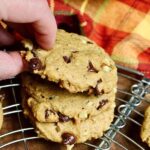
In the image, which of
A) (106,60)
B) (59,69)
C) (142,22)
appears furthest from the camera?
(142,22)

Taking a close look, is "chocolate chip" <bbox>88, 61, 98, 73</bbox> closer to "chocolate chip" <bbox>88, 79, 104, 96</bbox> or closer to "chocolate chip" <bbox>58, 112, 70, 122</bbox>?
"chocolate chip" <bbox>88, 79, 104, 96</bbox>

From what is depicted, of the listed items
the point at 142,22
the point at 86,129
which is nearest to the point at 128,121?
the point at 86,129

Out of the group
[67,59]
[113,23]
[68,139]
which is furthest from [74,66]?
[113,23]

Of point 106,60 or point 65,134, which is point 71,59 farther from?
point 65,134

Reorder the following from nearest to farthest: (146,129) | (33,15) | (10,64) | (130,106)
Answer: (33,15)
(10,64)
(146,129)
(130,106)

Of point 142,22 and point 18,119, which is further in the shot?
point 142,22

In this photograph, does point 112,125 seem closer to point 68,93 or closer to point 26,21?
point 68,93

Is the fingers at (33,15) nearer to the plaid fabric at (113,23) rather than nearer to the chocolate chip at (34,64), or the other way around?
the chocolate chip at (34,64)

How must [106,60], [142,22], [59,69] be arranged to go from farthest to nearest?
[142,22] → [106,60] → [59,69]
